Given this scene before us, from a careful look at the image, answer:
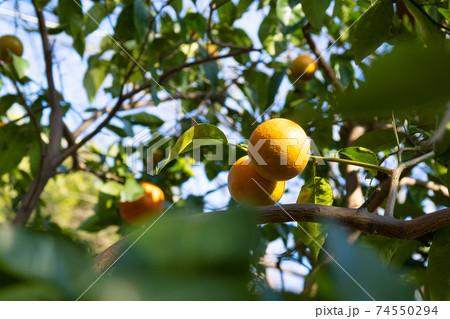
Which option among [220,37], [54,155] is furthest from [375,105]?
[220,37]

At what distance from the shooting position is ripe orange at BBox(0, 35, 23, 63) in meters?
1.05

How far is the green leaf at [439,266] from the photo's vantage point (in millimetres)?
435

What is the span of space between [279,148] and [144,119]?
735 mm

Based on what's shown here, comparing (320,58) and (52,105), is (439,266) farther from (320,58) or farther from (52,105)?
(52,105)

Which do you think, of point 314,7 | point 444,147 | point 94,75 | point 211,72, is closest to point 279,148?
point 444,147

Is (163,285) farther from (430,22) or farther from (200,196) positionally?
(200,196)

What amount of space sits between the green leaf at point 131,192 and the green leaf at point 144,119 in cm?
19

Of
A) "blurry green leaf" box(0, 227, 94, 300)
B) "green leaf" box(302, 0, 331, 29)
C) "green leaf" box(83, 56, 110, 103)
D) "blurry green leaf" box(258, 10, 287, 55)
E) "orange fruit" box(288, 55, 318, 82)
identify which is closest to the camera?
"blurry green leaf" box(0, 227, 94, 300)

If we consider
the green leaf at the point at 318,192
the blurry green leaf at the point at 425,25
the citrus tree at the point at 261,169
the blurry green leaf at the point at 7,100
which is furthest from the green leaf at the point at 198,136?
the blurry green leaf at the point at 7,100

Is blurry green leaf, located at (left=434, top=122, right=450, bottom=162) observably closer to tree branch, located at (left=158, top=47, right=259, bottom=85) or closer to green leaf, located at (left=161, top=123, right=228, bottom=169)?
green leaf, located at (left=161, top=123, right=228, bottom=169)

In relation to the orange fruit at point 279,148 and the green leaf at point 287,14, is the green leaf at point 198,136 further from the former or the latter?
the green leaf at point 287,14

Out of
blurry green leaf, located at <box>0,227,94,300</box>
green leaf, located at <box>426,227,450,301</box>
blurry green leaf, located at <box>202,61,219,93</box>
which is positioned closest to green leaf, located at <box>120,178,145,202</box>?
blurry green leaf, located at <box>202,61,219,93</box>

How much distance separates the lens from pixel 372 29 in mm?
555

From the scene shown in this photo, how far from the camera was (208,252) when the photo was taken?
0.12 metres
